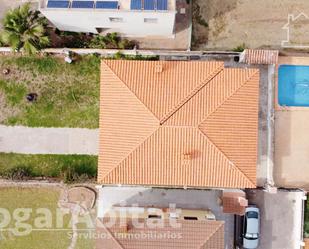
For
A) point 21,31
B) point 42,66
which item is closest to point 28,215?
point 42,66

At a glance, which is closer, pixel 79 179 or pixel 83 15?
pixel 83 15

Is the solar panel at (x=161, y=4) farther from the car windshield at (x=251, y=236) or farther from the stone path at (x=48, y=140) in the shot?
the car windshield at (x=251, y=236)

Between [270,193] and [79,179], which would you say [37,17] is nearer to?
[79,179]

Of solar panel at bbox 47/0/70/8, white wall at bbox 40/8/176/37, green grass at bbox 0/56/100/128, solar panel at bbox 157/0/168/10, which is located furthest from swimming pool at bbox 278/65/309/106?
solar panel at bbox 47/0/70/8

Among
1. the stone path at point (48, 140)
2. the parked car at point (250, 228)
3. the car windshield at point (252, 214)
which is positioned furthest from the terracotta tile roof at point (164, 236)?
the stone path at point (48, 140)

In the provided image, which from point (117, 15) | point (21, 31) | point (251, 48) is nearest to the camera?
point (117, 15)

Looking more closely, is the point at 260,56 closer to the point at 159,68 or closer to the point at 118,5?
the point at 159,68
